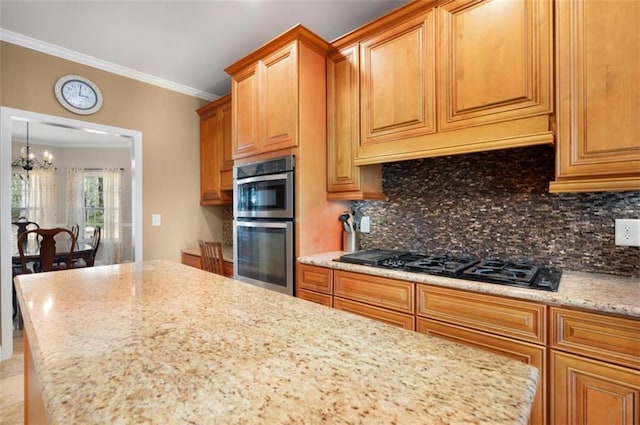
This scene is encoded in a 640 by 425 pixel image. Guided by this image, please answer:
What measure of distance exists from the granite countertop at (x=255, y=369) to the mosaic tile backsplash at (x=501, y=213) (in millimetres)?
1367

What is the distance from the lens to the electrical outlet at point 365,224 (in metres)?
2.42

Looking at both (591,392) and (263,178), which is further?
(263,178)

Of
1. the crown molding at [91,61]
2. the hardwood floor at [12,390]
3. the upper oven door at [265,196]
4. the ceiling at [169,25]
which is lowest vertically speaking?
the hardwood floor at [12,390]

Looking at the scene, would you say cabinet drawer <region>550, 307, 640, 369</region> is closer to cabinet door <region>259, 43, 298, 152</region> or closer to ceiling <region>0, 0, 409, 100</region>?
cabinet door <region>259, 43, 298, 152</region>

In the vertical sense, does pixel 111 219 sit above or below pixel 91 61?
below

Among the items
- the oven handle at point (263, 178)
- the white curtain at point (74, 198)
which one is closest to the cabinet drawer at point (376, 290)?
the oven handle at point (263, 178)

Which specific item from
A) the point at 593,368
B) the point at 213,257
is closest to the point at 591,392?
the point at 593,368

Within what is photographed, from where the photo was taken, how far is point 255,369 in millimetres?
563

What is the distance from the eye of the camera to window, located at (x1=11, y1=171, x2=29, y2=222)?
5379 millimetres

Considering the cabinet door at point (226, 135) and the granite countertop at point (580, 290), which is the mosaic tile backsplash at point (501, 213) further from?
the cabinet door at point (226, 135)

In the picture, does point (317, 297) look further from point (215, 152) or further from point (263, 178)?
point (215, 152)

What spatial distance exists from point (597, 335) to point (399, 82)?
1.59 m

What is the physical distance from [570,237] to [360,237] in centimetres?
132

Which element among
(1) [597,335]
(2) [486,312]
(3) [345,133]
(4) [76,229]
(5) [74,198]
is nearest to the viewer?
(1) [597,335]
